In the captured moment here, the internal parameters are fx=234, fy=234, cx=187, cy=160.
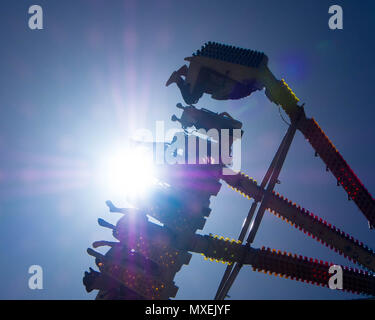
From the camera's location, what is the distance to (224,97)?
673 cm

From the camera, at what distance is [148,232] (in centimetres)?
516

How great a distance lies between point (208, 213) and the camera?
18.1ft

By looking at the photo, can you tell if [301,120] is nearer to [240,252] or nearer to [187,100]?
[187,100]

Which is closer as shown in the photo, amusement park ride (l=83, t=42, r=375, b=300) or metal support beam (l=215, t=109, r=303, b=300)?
amusement park ride (l=83, t=42, r=375, b=300)

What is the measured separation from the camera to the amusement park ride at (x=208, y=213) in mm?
4805

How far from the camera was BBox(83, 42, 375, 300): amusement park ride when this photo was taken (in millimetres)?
4805

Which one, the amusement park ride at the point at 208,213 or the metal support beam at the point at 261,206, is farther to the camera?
the metal support beam at the point at 261,206

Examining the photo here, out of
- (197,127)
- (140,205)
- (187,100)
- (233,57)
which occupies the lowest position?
(140,205)
